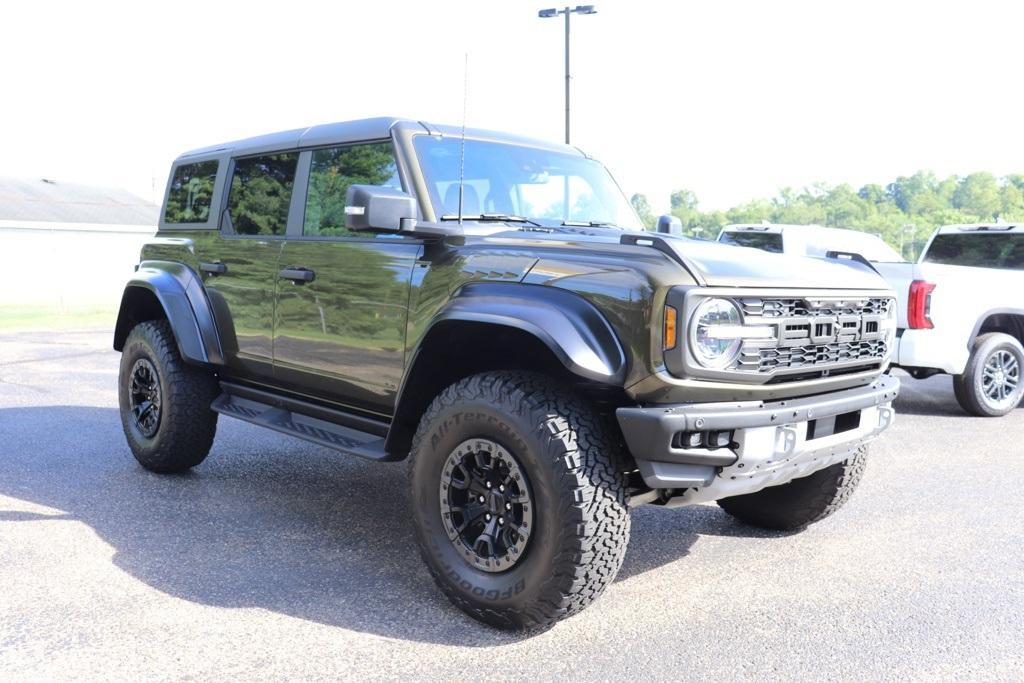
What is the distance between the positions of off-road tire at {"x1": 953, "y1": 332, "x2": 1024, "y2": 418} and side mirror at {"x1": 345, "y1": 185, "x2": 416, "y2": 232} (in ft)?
21.7

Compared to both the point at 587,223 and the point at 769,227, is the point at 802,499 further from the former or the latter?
the point at 769,227

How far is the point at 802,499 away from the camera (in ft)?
14.9

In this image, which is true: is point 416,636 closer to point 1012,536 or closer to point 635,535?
point 635,535

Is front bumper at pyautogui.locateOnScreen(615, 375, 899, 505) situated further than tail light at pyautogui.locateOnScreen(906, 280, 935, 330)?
No

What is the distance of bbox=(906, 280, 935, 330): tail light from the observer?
796cm

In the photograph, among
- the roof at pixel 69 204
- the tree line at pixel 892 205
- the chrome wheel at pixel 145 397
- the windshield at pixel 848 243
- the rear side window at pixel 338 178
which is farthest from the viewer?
the tree line at pixel 892 205

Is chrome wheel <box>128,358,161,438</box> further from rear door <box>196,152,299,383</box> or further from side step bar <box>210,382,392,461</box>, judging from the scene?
rear door <box>196,152,299,383</box>

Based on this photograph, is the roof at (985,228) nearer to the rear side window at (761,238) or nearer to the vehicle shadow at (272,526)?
the rear side window at (761,238)

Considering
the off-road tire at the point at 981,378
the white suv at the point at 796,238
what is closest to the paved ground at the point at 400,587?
the off-road tire at the point at 981,378

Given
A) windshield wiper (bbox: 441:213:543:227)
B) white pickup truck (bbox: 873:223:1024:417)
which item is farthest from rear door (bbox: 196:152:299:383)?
white pickup truck (bbox: 873:223:1024:417)

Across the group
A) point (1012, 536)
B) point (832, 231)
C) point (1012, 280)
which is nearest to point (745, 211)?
point (832, 231)

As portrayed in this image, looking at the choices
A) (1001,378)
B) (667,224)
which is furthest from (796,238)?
(667,224)

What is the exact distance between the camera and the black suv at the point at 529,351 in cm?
322

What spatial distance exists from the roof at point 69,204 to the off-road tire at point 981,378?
110 feet
